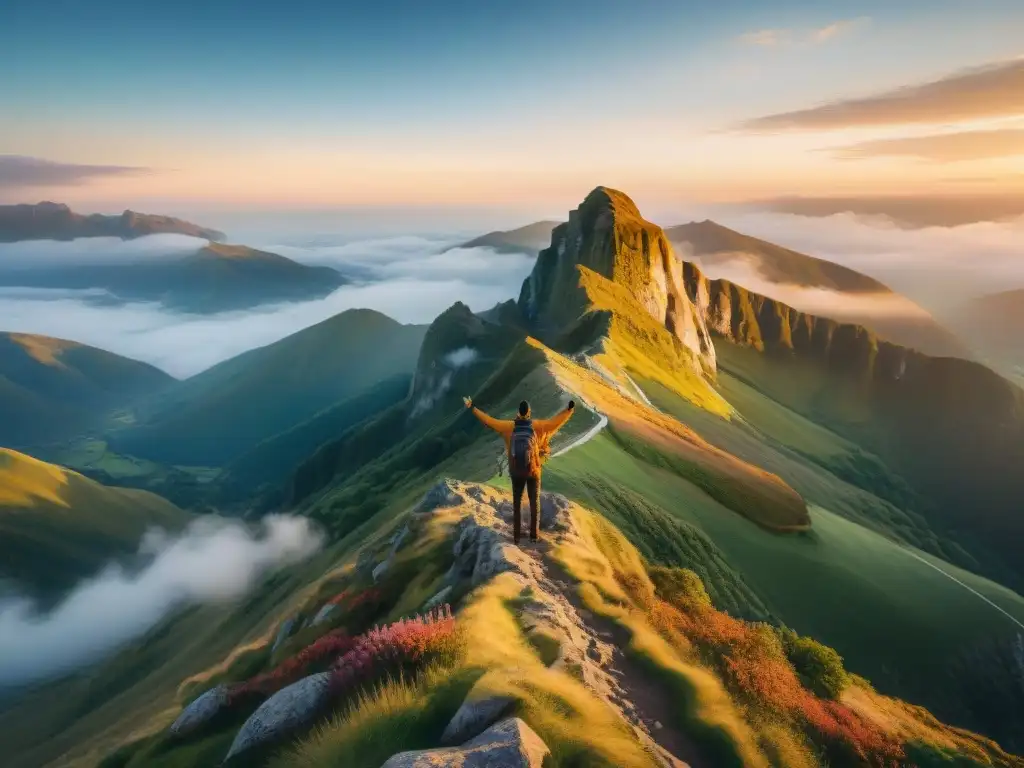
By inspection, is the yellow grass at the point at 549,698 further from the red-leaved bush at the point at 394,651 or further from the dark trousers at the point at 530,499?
the dark trousers at the point at 530,499

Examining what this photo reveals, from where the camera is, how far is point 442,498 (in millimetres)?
38094

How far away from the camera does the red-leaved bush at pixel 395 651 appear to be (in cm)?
1639

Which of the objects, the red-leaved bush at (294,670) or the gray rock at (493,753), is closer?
the gray rock at (493,753)

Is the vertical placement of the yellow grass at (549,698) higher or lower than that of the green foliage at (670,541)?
higher

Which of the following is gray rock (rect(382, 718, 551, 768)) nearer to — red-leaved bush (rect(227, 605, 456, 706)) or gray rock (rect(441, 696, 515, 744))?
gray rock (rect(441, 696, 515, 744))

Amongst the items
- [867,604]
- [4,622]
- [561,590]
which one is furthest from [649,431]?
[4,622]

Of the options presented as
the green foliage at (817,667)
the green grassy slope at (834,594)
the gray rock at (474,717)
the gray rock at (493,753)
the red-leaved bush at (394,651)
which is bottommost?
the green grassy slope at (834,594)

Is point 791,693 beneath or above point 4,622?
above

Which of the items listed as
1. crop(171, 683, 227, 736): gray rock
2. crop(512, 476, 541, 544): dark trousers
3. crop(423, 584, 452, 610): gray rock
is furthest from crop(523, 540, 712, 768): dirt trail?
crop(171, 683, 227, 736): gray rock

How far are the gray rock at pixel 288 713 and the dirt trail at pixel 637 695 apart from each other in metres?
8.29

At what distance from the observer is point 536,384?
83.1 metres

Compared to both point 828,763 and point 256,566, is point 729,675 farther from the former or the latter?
point 256,566

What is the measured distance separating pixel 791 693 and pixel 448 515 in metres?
19.4

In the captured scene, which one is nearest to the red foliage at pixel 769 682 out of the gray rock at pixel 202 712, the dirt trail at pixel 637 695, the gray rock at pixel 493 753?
the dirt trail at pixel 637 695
